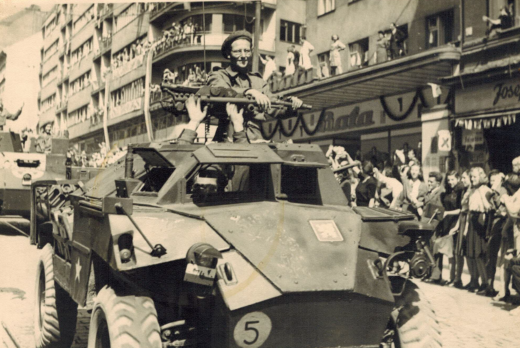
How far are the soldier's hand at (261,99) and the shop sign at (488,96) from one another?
10.7 m

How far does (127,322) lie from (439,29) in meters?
16.6

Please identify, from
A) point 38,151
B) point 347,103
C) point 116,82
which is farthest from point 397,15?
point 116,82

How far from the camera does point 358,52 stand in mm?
22094

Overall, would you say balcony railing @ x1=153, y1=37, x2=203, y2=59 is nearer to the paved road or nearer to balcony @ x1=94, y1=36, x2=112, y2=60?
balcony @ x1=94, y1=36, x2=112, y2=60

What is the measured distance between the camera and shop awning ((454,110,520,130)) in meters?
15.3

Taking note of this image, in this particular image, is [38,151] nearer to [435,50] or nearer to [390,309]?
[435,50]

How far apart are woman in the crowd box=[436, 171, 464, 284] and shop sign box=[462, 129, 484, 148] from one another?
6.17 metres

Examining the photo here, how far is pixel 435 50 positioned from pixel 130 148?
41.2ft

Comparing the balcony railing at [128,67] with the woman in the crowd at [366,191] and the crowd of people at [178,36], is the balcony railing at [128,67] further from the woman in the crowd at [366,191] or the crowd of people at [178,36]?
the woman in the crowd at [366,191]

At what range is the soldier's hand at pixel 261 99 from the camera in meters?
5.81

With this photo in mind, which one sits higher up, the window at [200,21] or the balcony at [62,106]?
the window at [200,21]

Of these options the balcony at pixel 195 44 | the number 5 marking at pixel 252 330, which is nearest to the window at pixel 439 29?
the balcony at pixel 195 44

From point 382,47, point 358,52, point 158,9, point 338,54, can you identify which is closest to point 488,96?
point 382,47

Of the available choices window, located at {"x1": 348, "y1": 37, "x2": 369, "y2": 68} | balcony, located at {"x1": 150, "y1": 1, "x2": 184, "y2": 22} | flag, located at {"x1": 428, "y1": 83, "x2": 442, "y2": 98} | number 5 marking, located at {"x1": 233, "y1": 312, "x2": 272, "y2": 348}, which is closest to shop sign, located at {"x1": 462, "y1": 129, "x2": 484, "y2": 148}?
flag, located at {"x1": 428, "y1": 83, "x2": 442, "y2": 98}
